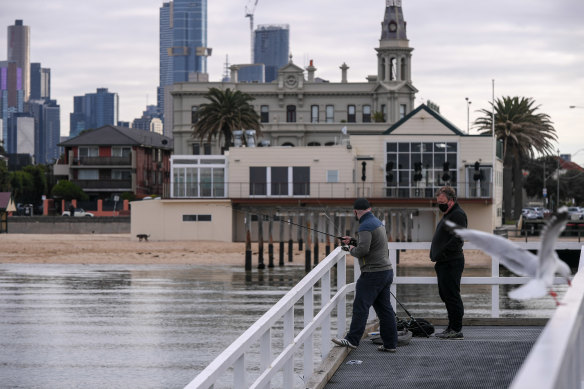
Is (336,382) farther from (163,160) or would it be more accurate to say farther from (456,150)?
(163,160)

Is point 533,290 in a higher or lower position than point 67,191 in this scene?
lower

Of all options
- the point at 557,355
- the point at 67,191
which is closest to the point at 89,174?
the point at 67,191

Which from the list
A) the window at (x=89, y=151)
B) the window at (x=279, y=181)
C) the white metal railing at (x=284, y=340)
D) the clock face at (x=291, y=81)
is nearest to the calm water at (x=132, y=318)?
the white metal railing at (x=284, y=340)

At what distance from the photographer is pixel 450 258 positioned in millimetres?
11016

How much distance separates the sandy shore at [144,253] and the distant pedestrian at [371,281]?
107 feet

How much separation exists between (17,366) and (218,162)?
159 ft

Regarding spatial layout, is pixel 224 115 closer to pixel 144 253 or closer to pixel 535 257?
pixel 144 253

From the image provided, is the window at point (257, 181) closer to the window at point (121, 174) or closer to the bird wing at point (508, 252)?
the window at point (121, 174)

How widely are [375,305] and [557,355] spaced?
6.60 m

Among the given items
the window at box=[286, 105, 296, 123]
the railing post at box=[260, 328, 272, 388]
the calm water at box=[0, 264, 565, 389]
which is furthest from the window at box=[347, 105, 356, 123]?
the railing post at box=[260, 328, 272, 388]

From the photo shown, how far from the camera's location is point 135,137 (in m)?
113

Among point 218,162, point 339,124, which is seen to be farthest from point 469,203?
point 339,124

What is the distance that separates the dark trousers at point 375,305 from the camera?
406 inches

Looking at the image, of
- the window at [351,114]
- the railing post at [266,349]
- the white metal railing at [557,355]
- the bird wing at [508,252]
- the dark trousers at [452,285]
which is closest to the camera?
the white metal railing at [557,355]
